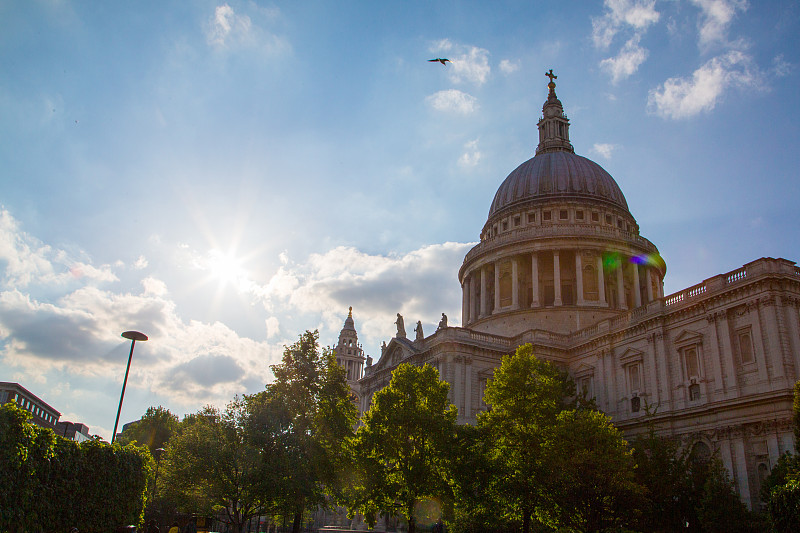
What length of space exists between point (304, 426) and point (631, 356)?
23.7 meters

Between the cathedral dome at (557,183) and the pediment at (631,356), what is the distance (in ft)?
88.0

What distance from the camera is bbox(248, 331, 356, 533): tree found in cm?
3850

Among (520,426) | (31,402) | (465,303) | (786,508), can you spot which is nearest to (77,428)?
(31,402)

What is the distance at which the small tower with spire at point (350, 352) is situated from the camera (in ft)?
408

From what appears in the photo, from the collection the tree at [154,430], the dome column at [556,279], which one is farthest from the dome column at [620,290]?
the tree at [154,430]

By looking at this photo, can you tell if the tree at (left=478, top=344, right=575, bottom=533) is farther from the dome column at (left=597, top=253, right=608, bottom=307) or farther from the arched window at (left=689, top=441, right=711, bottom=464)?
the dome column at (left=597, top=253, right=608, bottom=307)

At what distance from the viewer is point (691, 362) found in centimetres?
4294

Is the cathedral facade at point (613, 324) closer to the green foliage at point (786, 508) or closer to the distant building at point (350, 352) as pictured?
the green foliage at point (786, 508)

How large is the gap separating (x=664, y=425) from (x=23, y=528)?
36.5 meters

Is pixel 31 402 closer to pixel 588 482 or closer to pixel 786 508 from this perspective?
pixel 588 482

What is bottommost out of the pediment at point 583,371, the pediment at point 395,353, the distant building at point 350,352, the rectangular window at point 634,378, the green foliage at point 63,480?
the green foliage at point 63,480

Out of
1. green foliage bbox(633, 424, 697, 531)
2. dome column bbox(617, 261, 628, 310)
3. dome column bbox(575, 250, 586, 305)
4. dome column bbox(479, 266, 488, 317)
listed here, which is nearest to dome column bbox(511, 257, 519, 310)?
dome column bbox(479, 266, 488, 317)

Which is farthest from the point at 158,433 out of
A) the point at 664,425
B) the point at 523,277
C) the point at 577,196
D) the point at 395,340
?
the point at 664,425

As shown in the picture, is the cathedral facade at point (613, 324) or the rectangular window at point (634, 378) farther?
the rectangular window at point (634, 378)
